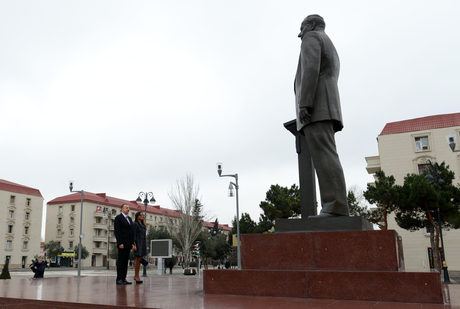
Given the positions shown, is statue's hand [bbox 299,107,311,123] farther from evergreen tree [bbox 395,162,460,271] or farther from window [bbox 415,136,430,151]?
window [bbox 415,136,430,151]

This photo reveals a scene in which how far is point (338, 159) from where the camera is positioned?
585 centimetres

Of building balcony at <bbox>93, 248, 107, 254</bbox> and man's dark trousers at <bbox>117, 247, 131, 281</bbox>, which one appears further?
building balcony at <bbox>93, 248, 107, 254</bbox>

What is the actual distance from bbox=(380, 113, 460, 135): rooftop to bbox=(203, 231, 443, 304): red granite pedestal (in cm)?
3883

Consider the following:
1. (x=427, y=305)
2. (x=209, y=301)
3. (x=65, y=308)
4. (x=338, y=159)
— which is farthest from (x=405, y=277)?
(x=65, y=308)

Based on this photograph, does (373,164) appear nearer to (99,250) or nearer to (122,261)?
(122,261)

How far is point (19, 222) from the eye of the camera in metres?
61.7

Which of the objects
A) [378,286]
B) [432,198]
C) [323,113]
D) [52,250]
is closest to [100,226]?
[52,250]

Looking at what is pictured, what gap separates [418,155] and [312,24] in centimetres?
3726

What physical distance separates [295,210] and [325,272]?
30.2 metres

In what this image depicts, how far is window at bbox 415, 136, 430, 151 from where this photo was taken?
3912 centimetres

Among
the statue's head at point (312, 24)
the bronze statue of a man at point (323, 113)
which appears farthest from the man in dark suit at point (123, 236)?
the statue's head at point (312, 24)

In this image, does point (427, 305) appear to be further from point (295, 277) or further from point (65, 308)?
point (65, 308)

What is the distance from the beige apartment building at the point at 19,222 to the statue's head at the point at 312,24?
65067mm

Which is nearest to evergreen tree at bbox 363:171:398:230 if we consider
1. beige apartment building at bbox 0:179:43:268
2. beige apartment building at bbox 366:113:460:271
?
beige apartment building at bbox 366:113:460:271
